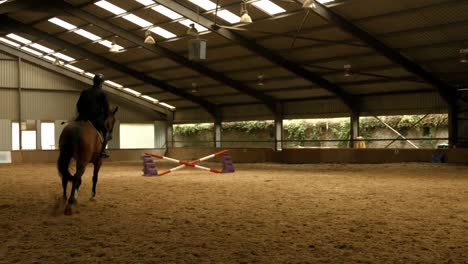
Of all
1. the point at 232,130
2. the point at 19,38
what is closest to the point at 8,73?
the point at 19,38

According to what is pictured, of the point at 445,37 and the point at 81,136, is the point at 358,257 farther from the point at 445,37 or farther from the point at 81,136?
the point at 445,37

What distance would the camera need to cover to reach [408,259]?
4250 mm

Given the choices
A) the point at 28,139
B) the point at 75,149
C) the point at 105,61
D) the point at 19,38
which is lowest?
the point at 75,149

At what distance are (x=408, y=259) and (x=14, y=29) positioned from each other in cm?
2316

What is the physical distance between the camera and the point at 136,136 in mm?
35031

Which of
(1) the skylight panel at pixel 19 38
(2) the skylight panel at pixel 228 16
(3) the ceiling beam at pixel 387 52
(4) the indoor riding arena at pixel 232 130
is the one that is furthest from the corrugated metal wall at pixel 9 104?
(3) the ceiling beam at pixel 387 52

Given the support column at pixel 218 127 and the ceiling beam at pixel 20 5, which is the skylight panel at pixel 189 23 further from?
the support column at pixel 218 127

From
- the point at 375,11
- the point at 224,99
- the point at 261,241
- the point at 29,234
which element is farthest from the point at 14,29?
the point at 261,241

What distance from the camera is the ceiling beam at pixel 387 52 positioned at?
54.4 feet

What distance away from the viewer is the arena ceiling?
1684cm

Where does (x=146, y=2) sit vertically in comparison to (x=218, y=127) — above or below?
above

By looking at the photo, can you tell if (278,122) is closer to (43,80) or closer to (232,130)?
(232,130)

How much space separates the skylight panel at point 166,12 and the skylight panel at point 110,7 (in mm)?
1673

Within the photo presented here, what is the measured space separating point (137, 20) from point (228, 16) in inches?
169
